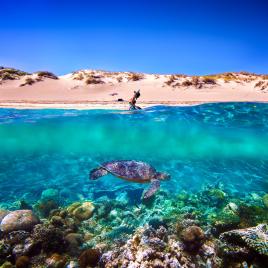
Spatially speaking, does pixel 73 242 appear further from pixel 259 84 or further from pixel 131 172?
pixel 259 84

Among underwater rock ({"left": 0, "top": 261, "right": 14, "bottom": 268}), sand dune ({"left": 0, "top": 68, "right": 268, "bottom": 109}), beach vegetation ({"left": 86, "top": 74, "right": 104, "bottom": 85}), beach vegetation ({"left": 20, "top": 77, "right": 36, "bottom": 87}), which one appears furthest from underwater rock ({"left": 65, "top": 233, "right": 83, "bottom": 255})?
beach vegetation ({"left": 20, "top": 77, "right": 36, "bottom": 87})

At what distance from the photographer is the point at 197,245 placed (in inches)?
247

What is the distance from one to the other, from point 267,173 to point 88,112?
1347cm

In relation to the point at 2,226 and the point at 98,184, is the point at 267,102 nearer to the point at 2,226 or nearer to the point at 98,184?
the point at 98,184

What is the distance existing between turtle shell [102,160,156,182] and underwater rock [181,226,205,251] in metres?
2.37

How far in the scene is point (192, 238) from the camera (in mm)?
6281

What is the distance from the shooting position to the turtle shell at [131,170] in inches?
324

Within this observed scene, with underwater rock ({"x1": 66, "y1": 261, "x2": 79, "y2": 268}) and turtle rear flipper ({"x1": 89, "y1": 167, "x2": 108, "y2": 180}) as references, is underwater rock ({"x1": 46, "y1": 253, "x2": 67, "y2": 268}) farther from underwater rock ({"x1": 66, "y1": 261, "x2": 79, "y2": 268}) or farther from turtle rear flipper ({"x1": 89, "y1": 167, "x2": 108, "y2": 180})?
turtle rear flipper ({"x1": 89, "y1": 167, "x2": 108, "y2": 180})

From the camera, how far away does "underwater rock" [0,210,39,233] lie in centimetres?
716

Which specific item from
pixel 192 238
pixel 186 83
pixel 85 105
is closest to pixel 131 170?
pixel 192 238

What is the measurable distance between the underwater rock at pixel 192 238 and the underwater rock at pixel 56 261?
273 cm

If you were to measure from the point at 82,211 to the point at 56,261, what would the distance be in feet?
9.36

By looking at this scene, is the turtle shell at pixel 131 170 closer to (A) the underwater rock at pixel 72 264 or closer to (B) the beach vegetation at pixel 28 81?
(A) the underwater rock at pixel 72 264

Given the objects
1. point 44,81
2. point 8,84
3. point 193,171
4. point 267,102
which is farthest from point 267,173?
point 8,84
